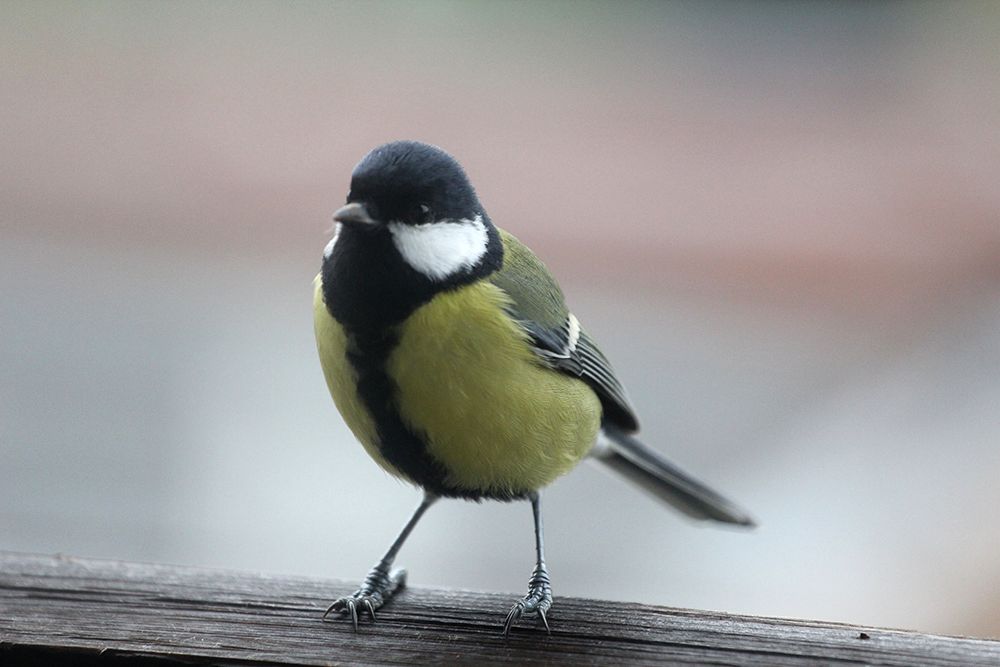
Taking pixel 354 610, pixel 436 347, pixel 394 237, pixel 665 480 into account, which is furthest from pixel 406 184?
pixel 665 480

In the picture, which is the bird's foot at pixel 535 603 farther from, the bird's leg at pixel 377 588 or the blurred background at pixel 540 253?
the blurred background at pixel 540 253

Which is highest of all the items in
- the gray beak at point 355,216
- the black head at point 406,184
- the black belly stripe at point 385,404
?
the black head at point 406,184

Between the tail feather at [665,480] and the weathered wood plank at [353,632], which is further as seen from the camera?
the tail feather at [665,480]

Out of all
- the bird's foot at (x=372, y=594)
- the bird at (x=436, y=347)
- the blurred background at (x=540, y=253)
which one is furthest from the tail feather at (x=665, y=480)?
the blurred background at (x=540, y=253)

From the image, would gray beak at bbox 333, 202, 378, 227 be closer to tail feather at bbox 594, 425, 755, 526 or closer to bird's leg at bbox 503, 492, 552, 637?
bird's leg at bbox 503, 492, 552, 637

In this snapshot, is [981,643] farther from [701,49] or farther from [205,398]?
[701,49]

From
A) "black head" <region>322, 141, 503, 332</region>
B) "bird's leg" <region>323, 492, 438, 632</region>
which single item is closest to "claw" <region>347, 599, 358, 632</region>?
"bird's leg" <region>323, 492, 438, 632</region>

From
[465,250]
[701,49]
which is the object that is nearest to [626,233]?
[701,49]

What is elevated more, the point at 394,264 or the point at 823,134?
the point at 823,134
